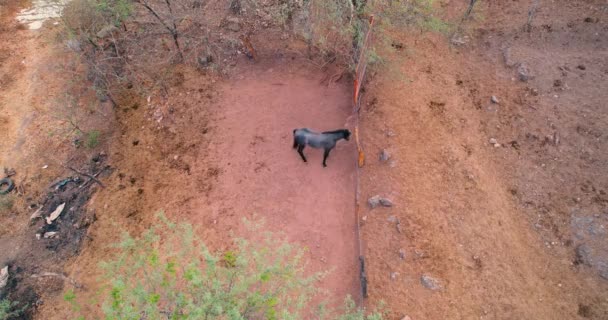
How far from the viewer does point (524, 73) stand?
32.7 ft

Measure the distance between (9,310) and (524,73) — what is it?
13.6m

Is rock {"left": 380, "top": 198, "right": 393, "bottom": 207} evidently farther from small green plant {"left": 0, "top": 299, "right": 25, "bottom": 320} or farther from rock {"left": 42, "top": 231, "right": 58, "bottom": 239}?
small green plant {"left": 0, "top": 299, "right": 25, "bottom": 320}

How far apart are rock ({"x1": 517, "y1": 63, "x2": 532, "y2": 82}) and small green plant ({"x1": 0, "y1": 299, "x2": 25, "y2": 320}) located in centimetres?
1314

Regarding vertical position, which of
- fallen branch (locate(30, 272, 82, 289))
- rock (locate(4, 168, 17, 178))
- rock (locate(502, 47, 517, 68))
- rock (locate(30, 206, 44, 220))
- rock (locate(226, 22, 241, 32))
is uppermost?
rock (locate(502, 47, 517, 68))

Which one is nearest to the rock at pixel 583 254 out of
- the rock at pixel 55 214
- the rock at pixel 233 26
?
the rock at pixel 233 26

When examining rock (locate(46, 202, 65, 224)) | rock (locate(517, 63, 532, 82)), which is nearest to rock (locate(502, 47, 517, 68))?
rock (locate(517, 63, 532, 82))

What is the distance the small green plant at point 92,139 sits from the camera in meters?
10.4

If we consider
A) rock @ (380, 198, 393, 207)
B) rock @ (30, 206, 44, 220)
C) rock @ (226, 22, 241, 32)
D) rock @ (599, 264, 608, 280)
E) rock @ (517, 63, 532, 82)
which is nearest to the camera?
rock @ (599, 264, 608, 280)

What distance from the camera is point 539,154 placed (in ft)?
28.9

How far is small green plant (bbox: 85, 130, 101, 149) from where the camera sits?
10406mm

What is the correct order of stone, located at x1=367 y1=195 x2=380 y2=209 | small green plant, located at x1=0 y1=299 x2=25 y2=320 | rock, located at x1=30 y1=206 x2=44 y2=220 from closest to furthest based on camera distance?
small green plant, located at x1=0 y1=299 x2=25 y2=320, stone, located at x1=367 y1=195 x2=380 y2=209, rock, located at x1=30 y1=206 x2=44 y2=220

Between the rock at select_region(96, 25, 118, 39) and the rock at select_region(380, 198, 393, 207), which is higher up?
the rock at select_region(96, 25, 118, 39)

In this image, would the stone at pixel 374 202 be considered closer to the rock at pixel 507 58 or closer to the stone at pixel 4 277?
the rock at pixel 507 58

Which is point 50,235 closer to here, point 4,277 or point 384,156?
point 4,277
